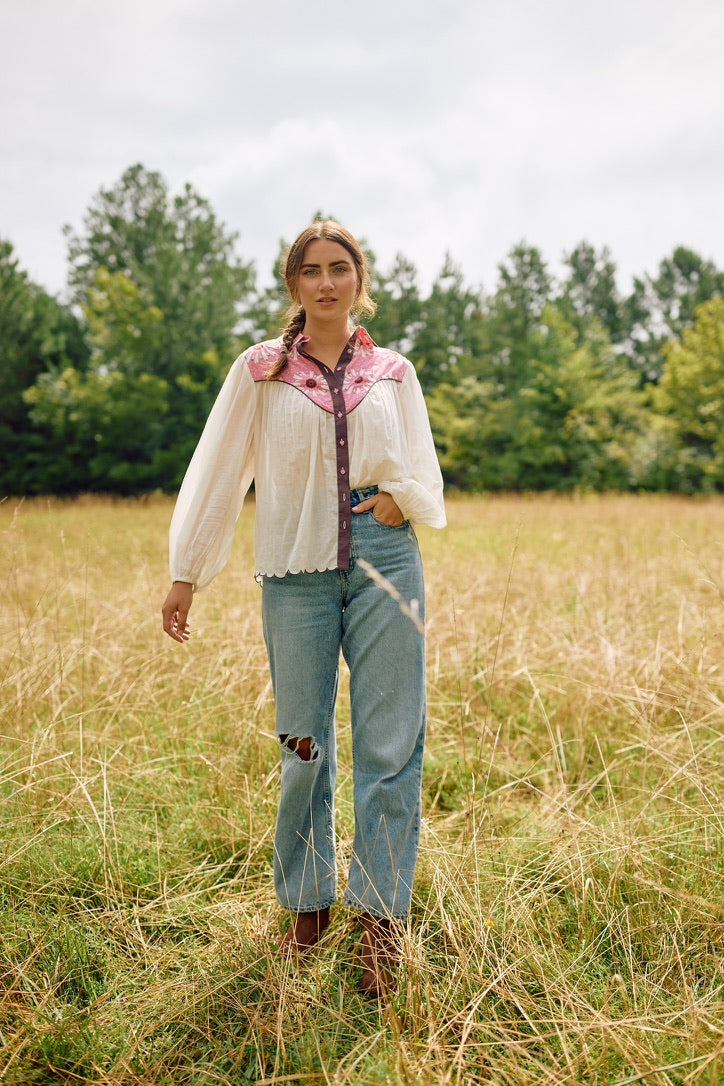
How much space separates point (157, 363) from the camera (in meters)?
23.7

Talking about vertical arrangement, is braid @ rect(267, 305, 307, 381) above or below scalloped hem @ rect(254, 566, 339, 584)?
above

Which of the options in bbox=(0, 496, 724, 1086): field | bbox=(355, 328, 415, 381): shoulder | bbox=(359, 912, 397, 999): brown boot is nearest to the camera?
bbox=(0, 496, 724, 1086): field

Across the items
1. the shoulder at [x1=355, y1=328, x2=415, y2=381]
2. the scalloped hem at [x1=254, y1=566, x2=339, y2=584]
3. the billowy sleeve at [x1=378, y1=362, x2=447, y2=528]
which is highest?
the shoulder at [x1=355, y1=328, x2=415, y2=381]

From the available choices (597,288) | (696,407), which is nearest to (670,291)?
(597,288)

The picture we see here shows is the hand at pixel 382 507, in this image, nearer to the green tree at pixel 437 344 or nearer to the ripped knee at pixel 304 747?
the ripped knee at pixel 304 747

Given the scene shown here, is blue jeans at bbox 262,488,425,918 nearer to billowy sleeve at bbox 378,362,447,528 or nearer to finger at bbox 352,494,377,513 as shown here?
finger at bbox 352,494,377,513

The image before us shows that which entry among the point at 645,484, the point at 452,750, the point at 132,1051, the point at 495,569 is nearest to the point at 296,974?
the point at 132,1051

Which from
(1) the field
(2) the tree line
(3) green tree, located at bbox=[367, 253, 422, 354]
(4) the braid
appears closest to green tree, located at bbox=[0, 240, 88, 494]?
(2) the tree line

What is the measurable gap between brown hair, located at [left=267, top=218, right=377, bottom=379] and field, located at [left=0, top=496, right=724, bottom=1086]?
2.91 feet

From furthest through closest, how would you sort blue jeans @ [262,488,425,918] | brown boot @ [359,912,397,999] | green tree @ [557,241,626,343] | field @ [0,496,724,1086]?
1. green tree @ [557,241,626,343]
2. blue jeans @ [262,488,425,918]
3. brown boot @ [359,912,397,999]
4. field @ [0,496,724,1086]

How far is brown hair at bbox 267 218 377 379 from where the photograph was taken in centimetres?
198

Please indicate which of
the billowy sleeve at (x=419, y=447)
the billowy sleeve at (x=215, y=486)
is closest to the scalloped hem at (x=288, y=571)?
the billowy sleeve at (x=215, y=486)

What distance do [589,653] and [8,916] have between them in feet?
8.64

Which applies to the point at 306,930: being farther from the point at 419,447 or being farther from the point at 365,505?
the point at 419,447
